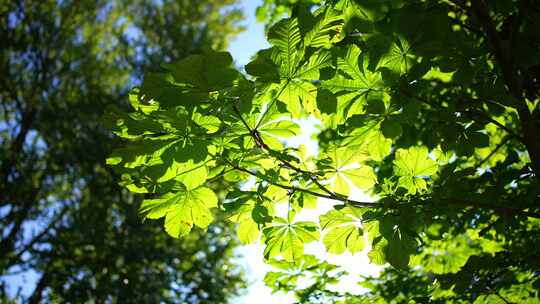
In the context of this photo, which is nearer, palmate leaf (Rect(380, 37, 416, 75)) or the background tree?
palmate leaf (Rect(380, 37, 416, 75))

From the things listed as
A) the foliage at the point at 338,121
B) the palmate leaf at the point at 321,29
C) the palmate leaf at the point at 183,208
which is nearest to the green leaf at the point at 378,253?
the foliage at the point at 338,121

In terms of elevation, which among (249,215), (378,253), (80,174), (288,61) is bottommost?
(378,253)

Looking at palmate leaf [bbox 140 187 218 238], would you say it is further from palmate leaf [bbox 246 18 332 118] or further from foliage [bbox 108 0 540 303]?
palmate leaf [bbox 246 18 332 118]

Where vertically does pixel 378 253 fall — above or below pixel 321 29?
below

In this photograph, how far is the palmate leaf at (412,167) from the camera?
3.54 feet

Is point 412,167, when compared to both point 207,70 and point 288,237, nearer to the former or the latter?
point 288,237

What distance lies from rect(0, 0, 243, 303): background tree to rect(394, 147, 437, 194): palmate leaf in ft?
18.7

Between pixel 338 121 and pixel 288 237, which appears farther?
pixel 288 237

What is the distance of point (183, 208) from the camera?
0.96 metres

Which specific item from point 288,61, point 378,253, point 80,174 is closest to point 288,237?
point 378,253

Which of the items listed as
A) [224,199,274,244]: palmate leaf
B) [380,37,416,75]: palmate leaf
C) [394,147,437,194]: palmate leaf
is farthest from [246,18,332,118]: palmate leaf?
[394,147,437,194]: palmate leaf

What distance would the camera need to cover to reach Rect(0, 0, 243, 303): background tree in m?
6.21

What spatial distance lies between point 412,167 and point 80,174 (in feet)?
23.6

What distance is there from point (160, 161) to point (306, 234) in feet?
1.58
